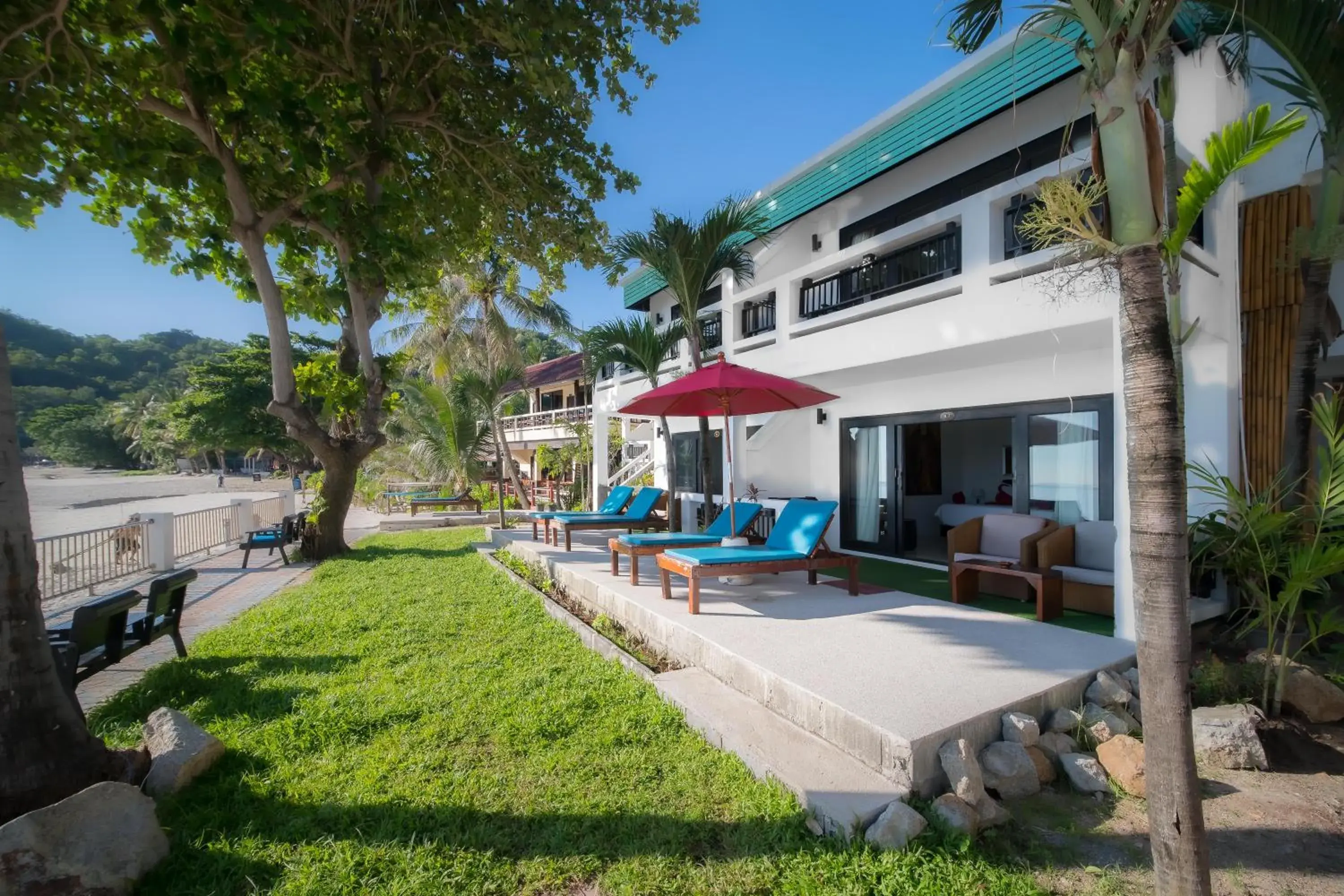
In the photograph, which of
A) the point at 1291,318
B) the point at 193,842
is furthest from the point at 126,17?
the point at 1291,318

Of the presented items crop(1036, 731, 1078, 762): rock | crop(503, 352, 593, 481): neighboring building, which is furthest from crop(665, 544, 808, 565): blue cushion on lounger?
crop(503, 352, 593, 481): neighboring building

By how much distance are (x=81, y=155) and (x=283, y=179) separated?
6.42ft

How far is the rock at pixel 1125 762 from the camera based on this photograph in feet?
11.1

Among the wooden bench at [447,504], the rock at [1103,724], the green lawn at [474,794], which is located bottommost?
the green lawn at [474,794]

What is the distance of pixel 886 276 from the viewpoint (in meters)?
8.75

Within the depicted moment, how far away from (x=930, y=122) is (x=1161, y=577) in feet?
28.5

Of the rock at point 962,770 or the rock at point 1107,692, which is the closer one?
the rock at point 962,770

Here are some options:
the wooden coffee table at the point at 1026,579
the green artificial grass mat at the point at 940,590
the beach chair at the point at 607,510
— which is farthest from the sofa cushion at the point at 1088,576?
the beach chair at the point at 607,510

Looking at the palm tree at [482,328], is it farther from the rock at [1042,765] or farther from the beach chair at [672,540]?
the rock at [1042,765]

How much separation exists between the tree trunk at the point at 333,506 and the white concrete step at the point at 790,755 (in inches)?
362

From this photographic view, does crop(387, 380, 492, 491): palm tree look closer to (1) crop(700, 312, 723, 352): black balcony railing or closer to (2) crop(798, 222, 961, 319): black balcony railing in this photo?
(1) crop(700, 312, 723, 352): black balcony railing

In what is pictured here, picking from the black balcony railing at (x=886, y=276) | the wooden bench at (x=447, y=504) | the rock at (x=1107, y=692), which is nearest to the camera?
the rock at (x=1107, y=692)

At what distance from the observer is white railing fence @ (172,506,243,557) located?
41.5 ft

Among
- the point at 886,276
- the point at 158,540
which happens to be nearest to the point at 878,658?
the point at 886,276
